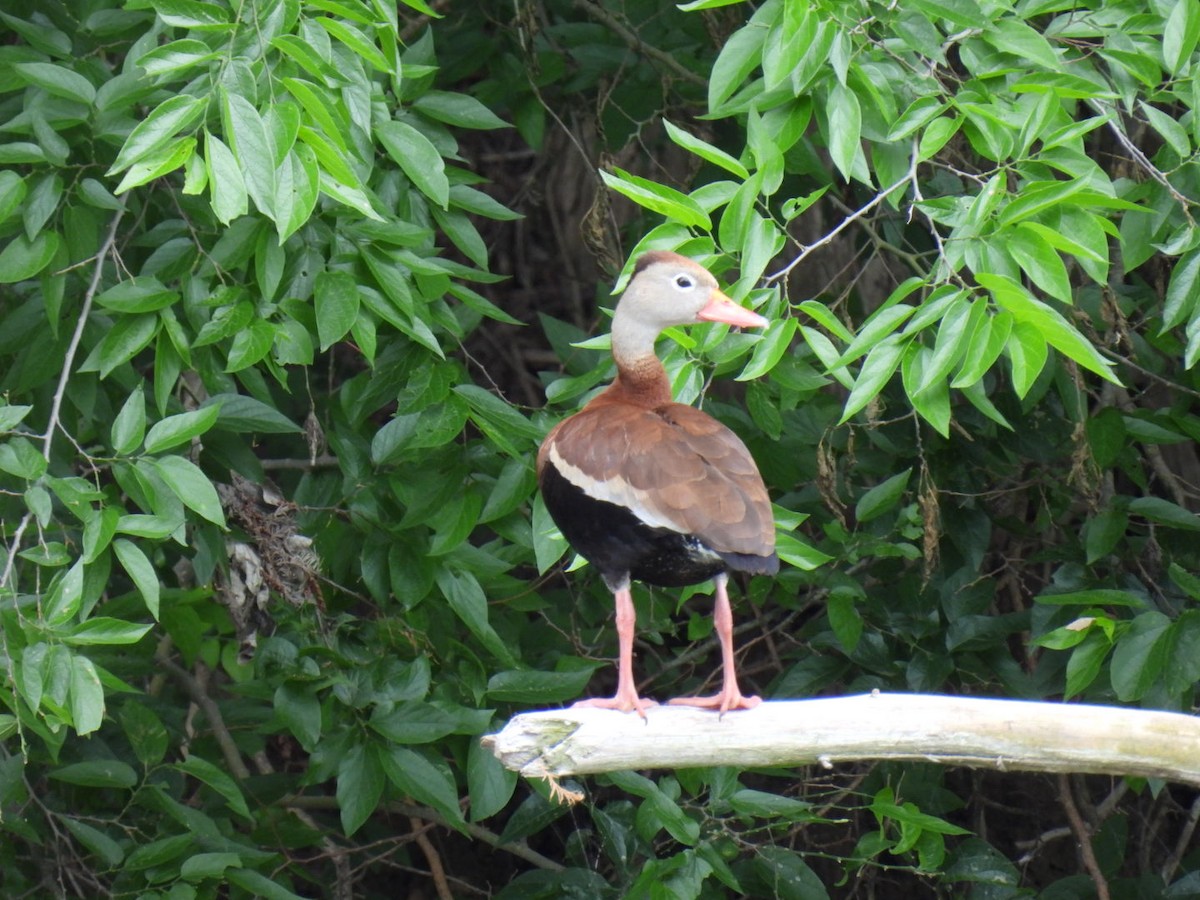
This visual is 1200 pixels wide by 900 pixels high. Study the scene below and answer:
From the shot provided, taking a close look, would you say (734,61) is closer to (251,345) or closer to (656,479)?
(656,479)

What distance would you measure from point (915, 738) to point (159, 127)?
1.57 metres

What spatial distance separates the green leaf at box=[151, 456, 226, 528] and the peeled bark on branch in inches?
31.3

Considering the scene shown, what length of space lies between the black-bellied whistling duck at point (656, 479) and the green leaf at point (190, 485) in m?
0.64

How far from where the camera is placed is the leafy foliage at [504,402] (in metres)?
2.86

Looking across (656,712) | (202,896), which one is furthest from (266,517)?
(656,712)

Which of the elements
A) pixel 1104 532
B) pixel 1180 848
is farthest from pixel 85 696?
pixel 1180 848

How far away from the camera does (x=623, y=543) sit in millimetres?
2805

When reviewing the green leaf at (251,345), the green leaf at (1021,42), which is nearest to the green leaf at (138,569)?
the green leaf at (251,345)

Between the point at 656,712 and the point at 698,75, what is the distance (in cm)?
252

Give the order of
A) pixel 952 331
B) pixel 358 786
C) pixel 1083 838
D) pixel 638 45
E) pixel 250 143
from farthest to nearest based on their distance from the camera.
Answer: pixel 1083 838
pixel 638 45
pixel 358 786
pixel 952 331
pixel 250 143

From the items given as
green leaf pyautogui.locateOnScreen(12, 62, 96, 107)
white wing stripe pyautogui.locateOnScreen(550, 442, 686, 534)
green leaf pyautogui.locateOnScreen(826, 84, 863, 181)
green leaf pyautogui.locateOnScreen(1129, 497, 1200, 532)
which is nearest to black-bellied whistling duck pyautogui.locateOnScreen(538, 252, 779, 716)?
white wing stripe pyautogui.locateOnScreen(550, 442, 686, 534)

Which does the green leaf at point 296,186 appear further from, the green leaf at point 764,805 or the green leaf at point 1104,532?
the green leaf at point 1104,532

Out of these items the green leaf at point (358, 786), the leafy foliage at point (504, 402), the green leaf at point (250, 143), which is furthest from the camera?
the green leaf at point (358, 786)

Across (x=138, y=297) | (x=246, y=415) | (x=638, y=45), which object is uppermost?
(x=138, y=297)
